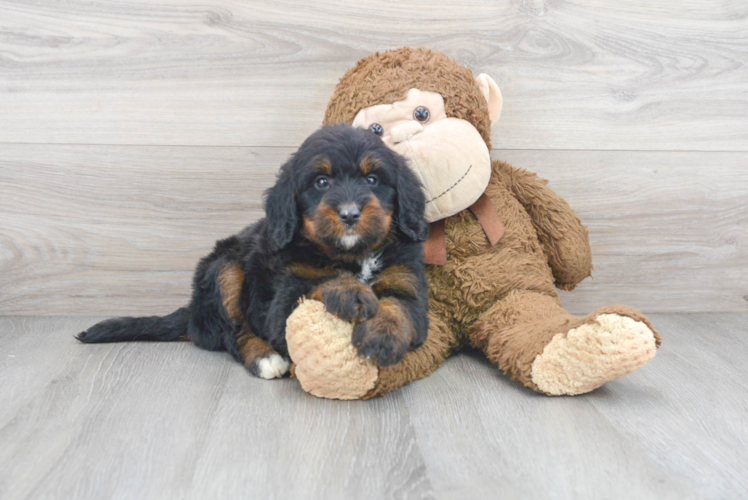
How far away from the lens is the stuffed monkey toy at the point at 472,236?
163 centimetres

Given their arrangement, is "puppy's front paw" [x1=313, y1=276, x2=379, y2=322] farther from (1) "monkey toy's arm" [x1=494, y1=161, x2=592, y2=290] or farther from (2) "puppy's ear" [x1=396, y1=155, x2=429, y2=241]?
(1) "monkey toy's arm" [x1=494, y1=161, x2=592, y2=290]

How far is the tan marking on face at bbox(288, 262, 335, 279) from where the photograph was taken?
164 cm

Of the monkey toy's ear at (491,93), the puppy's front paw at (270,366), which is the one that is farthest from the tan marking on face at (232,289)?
the monkey toy's ear at (491,93)

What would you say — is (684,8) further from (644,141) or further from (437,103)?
(437,103)

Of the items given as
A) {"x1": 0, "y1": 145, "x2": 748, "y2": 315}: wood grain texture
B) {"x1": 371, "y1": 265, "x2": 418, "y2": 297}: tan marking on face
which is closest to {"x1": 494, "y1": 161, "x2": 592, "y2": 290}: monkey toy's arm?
{"x1": 0, "y1": 145, "x2": 748, "y2": 315}: wood grain texture

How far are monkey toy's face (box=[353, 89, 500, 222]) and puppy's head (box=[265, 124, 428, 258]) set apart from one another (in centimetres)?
14

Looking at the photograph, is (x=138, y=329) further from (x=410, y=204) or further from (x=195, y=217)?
(x=410, y=204)

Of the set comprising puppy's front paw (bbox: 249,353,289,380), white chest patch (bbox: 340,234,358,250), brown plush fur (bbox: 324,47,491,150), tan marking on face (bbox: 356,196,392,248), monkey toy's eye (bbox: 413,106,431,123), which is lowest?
puppy's front paw (bbox: 249,353,289,380)

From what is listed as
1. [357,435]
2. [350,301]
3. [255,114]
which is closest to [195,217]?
[255,114]

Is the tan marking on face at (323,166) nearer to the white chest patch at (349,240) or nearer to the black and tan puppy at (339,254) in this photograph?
the black and tan puppy at (339,254)

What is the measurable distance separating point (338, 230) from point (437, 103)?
2.13ft

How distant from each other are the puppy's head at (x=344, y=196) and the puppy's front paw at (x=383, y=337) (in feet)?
0.70

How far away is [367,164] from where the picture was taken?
1.56 meters

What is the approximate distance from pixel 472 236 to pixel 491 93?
1.69 feet
